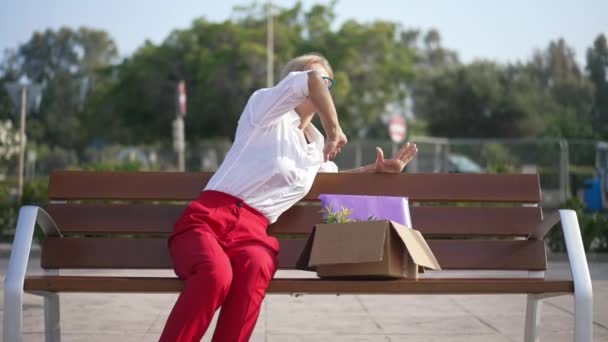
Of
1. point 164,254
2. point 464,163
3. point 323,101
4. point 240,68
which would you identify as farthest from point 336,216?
point 240,68

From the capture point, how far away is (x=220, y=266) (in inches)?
149

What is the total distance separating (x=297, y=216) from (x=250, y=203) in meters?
0.53

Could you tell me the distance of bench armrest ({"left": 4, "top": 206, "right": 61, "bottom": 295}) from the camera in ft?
12.6

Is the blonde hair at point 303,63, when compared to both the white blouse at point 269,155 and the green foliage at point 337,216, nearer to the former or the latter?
the white blouse at point 269,155

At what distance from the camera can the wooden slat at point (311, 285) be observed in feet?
12.6

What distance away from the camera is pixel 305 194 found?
14.8 ft

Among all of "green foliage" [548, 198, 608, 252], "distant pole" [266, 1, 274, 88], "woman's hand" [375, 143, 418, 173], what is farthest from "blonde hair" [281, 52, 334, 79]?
"distant pole" [266, 1, 274, 88]

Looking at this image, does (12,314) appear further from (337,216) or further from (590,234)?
(590,234)

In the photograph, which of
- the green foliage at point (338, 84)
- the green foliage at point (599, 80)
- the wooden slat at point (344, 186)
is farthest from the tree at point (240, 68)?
the wooden slat at point (344, 186)

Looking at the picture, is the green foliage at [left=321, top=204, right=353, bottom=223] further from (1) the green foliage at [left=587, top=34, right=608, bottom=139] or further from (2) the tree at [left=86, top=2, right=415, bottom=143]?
(2) the tree at [left=86, top=2, right=415, bottom=143]

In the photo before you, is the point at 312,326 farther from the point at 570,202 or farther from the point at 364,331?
the point at 570,202

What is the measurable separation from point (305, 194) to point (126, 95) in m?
53.6

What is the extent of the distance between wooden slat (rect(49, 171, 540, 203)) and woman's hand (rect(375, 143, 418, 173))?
0.13 ft

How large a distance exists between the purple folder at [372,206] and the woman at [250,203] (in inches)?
5.5
